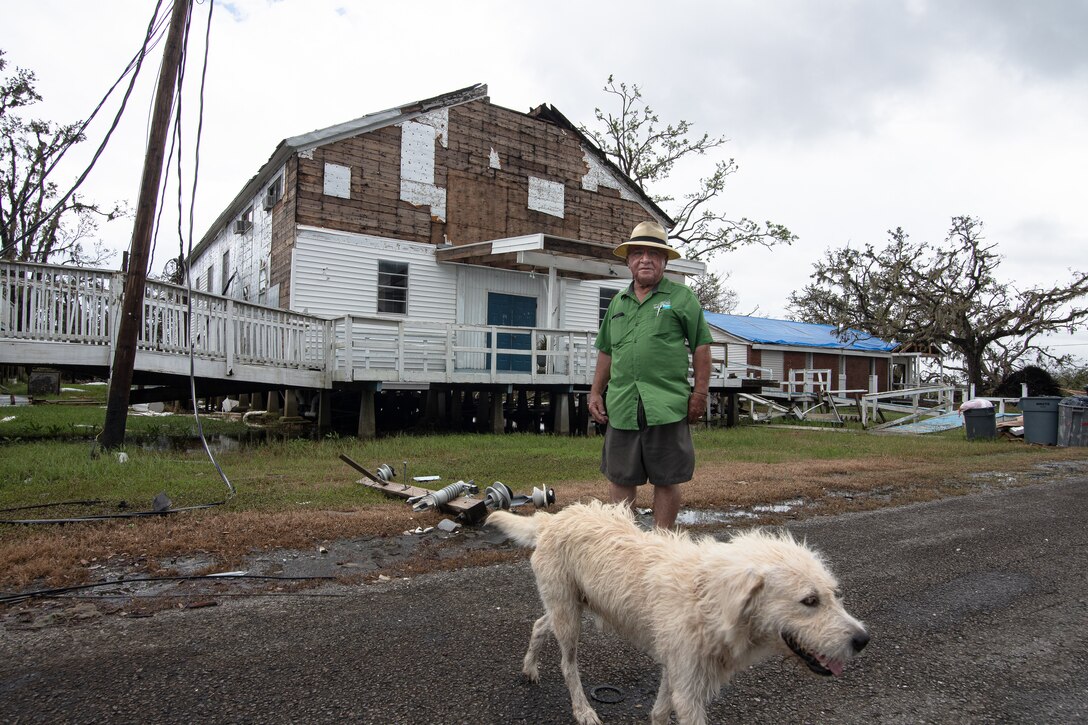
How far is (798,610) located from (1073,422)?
15996 millimetres

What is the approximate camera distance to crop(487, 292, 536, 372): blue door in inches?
660

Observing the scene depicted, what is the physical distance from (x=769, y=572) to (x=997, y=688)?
1701 millimetres

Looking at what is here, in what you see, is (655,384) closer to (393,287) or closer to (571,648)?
(571,648)

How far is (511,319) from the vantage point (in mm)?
17031

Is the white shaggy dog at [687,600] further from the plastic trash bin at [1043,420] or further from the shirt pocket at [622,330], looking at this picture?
the plastic trash bin at [1043,420]

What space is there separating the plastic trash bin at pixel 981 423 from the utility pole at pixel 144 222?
645 inches

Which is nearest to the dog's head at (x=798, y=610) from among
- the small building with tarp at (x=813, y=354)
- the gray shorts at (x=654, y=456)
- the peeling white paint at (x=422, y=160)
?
the gray shorts at (x=654, y=456)

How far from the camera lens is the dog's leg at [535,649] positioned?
9.12 feet

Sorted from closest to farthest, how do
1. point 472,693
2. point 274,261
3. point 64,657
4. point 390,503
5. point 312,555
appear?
point 472,693 < point 64,657 < point 312,555 < point 390,503 < point 274,261

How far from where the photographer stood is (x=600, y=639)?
3.38 meters

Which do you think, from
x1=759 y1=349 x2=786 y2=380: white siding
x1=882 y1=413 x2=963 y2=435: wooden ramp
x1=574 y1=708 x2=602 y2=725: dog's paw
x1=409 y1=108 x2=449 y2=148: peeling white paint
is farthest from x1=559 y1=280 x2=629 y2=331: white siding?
x1=759 y1=349 x2=786 y2=380: white siding

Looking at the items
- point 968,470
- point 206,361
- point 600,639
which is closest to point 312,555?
point 600,639

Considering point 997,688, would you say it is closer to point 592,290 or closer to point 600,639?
point 600,639

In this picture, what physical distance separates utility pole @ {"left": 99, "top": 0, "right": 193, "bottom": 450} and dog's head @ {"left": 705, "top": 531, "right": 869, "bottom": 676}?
8.44m
